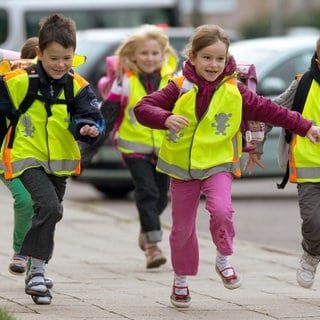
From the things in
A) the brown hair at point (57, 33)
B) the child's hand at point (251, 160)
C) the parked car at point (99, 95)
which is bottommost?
the parked car at point (99, 95)

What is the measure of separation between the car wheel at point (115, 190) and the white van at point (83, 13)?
1047cm

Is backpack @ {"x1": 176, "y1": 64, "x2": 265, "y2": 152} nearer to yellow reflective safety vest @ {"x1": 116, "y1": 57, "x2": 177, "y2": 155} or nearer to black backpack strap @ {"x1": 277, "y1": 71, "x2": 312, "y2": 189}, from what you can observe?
black backpack strap @ {"x1": 277, "y1": 71, "x2": 312, "y2": 189}

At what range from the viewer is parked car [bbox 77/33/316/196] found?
1602cm

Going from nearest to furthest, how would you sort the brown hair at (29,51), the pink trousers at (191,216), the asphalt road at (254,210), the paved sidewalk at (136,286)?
the paved sidewalk at (136,286) < the pink trousers at (191,216) < the brown hair at (29,51) < the asphalt road at (254,210)

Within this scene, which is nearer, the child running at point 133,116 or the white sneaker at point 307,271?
A: the white sneaker at point 307,271

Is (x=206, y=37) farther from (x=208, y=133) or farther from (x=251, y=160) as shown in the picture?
(x=251, y=160)

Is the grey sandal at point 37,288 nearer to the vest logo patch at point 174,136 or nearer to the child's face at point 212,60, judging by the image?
the vest logo patch at point 174,136

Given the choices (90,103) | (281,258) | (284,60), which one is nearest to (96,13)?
(284,60)

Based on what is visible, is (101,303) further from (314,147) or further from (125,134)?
(125,134)

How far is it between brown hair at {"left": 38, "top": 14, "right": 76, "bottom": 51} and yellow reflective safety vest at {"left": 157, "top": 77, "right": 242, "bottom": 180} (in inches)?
27.7

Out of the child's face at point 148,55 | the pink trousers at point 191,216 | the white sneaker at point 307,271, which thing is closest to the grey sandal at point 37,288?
the pink trousers at point 191,216

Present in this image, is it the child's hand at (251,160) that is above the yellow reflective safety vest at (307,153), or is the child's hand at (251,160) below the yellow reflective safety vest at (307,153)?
below

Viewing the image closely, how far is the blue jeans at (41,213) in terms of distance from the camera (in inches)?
313

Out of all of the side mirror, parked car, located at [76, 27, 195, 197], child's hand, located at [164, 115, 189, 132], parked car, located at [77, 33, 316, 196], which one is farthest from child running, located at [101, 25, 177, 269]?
parked car, located at [76, 27, 195, 197]
